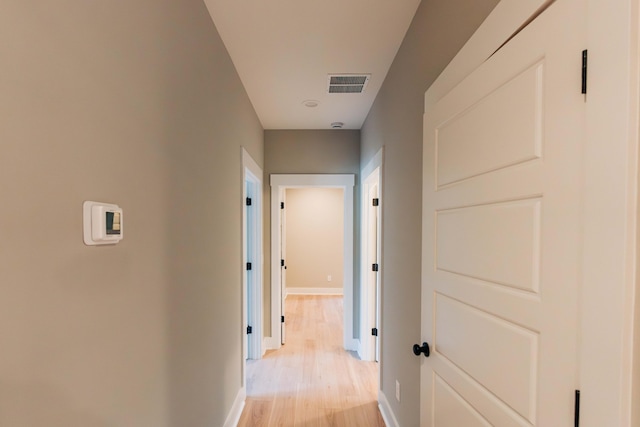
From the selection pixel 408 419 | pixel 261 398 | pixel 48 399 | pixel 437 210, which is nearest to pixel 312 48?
pixel 437 210

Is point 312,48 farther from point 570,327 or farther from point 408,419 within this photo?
point 408,419

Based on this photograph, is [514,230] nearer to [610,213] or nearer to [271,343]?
[610,213]

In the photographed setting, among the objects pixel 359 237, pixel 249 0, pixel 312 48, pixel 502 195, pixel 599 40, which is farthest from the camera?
pixel 359 237

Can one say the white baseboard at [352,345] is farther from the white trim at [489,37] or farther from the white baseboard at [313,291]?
the white trim at [489,37]

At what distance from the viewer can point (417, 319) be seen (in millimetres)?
1734

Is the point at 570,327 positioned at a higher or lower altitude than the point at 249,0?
lower

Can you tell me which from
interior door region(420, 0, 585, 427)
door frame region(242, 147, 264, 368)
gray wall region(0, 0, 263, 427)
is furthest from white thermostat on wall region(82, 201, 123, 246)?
door frame region(242, 147, 264, 368)

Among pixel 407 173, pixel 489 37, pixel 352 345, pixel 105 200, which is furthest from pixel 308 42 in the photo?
pixel 352 345

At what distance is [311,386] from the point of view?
10.0 ft

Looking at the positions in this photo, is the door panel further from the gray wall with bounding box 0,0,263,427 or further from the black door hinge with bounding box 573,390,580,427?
the gray wall with bounding box 0,0,263,427

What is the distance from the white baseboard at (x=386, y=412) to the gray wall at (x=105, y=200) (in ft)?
4.20

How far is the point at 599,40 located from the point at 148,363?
147cm

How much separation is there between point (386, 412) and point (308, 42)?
2669 mm

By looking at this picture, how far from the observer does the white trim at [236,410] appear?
2.26 meters
